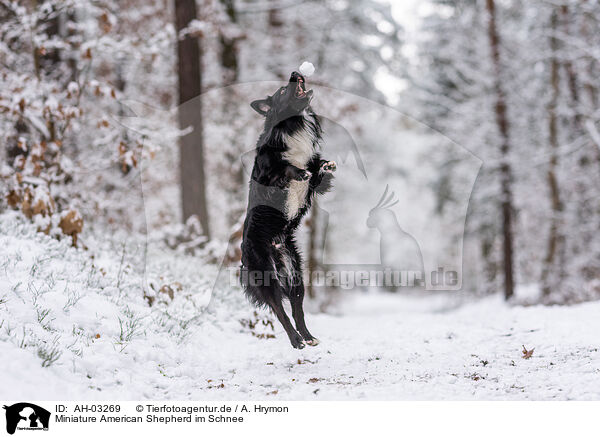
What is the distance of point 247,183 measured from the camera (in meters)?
7.62

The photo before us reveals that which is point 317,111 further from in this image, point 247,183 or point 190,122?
point 247,183

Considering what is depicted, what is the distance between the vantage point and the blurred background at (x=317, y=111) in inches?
284

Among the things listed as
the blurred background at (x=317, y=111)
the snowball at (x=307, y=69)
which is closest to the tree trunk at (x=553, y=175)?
the blurred background at (x=317, y=111)

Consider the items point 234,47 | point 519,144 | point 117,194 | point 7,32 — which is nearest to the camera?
point 7,32

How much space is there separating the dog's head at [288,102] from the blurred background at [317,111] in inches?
46.2

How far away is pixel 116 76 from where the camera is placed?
12398 millimetres

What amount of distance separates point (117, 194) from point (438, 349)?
803cm

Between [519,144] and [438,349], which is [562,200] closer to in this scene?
[519,144]

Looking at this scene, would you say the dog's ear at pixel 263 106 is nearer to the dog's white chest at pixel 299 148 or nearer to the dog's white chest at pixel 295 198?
the dog's white chest at pixel 299 148

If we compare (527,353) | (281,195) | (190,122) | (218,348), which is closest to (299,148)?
(281,195)

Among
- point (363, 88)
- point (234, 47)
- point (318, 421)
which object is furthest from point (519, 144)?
point (318, 421)

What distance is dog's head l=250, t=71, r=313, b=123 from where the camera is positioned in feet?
12.3

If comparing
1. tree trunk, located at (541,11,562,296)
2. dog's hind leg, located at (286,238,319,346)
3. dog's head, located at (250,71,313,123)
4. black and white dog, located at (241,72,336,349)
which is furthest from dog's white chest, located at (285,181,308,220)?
tree trunk, located at (541,11,562,296)

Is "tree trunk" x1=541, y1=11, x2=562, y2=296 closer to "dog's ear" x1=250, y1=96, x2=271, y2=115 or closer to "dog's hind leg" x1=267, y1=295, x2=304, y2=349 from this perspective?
"dog's hind leg" x1=267, y1=295, x2=304, y2=349
